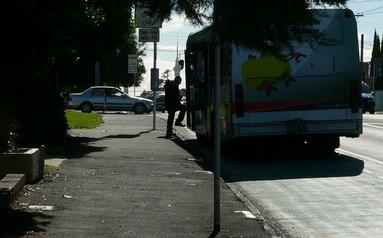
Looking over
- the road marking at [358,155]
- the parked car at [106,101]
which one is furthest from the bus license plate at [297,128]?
the parked car at [106,101]

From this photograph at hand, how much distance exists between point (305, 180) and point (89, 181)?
3677mm

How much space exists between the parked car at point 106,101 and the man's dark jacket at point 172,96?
1967 centimetres

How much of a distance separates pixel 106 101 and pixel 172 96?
20266mm

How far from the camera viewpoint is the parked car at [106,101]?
42106 millimetres

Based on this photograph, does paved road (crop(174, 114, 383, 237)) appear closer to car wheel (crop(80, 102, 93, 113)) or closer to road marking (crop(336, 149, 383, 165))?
road marking (crop(336, 149, 383, 165))

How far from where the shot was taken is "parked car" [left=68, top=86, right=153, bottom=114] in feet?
138

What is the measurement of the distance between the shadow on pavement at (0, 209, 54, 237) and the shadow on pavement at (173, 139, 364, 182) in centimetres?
497

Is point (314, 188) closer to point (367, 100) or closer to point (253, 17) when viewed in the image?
point (253, 17)

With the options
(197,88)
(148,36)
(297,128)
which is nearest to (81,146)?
(197,88)

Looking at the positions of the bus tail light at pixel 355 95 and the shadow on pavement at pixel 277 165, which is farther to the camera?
the bus tail light at pixel 355 95

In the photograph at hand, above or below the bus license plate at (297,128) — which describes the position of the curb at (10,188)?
below

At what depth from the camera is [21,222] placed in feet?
25.8

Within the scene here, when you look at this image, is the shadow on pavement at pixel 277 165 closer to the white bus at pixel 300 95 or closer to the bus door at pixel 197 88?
the white bus at pixel 300 95

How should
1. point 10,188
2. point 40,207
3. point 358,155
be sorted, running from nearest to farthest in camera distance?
point 10,188 → point 40,207 → point 358,155
